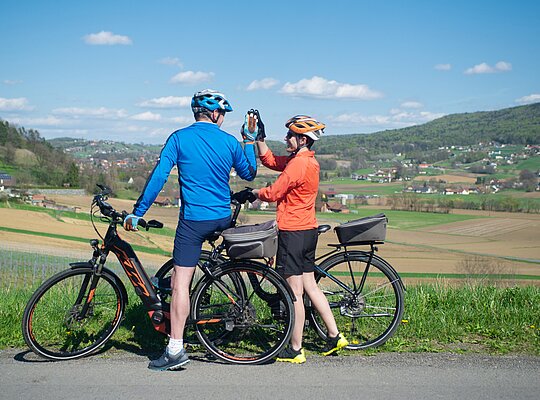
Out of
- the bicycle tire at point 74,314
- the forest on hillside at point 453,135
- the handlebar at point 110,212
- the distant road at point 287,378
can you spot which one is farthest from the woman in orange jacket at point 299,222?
the forest on hillside at point 453,135

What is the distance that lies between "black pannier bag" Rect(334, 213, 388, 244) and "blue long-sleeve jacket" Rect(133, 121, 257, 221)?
117 cm

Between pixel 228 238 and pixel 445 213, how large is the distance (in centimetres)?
6811

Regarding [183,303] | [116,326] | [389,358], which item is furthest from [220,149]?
[389,358]

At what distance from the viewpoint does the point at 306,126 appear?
498 cm

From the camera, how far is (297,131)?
497 centimetres

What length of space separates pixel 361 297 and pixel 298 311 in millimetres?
831

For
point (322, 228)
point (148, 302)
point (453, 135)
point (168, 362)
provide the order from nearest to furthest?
point (168, 362) → point (148, 302) → point (322, 228) → point (453, 135)

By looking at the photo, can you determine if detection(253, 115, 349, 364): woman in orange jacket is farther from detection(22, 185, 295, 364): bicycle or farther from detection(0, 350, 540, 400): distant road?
detection(0, 350, 540, 400): distant road

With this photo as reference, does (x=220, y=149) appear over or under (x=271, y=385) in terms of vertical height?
over

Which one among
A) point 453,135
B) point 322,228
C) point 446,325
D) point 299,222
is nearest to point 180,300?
point 299,222

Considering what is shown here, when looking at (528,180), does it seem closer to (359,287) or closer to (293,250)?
(359,287)

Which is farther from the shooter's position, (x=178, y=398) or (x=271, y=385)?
(x=271, y=385)

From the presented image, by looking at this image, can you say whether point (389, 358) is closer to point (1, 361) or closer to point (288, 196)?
point (288, 196)

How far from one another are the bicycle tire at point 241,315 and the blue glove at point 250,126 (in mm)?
1088
